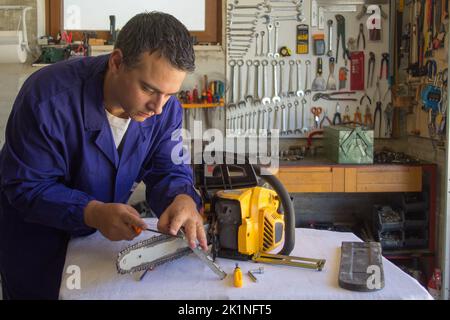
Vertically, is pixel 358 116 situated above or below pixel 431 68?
below

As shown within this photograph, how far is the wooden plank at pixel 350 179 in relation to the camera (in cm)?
301

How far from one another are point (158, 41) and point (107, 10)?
246 centimetres

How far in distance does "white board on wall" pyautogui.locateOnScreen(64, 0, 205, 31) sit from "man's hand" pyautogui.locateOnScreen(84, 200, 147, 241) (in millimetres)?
2421

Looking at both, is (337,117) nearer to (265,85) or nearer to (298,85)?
(298,85)

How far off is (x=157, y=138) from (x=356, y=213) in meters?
2.38

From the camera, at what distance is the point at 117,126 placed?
4.69ft

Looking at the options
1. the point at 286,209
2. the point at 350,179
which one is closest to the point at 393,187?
the point at 350,179

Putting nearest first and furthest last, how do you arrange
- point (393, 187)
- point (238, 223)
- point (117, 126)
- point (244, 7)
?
point (238, 223) → point (117, 126) → point (393, 187) → point (244, 7)

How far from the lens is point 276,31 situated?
3.44 m

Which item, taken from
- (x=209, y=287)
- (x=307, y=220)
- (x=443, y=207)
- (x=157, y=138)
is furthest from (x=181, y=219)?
(x=307, y=220)

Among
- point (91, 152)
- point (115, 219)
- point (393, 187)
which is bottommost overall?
point (393, 187)

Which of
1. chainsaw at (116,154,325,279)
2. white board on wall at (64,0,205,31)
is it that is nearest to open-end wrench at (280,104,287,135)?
white board on wall at (64,0,205,31)

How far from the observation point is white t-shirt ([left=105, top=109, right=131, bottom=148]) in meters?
1.42

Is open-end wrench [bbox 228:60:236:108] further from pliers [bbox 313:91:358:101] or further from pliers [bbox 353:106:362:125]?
pliers [bbox 353:106:362:125]
